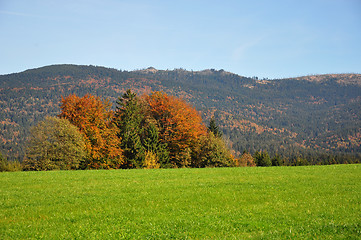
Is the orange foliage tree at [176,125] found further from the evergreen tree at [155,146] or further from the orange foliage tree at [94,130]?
the orange foliage tree at [94,130]

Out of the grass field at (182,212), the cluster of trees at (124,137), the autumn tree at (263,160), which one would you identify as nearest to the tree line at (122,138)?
the cluster of trees at (124,137)

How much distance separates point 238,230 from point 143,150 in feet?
164

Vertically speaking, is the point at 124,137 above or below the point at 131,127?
below

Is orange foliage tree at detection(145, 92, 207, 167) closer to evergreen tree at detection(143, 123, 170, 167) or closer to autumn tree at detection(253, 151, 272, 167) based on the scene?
evergreen tree at detection(143, 123, 170, 167)

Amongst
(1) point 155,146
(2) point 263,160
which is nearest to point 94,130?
(1) point 155,146

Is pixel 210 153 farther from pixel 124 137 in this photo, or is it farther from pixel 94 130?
pixel 94 130

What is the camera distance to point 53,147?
50062mm

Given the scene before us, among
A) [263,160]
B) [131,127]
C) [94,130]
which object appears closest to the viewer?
[94,130]

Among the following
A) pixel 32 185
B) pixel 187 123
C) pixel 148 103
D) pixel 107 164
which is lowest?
pixel 107 164

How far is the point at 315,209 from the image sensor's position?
17062 millimetres

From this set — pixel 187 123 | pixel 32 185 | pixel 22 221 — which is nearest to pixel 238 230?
pixel 22 221

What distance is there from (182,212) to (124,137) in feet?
162

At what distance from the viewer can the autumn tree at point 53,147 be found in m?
49.8

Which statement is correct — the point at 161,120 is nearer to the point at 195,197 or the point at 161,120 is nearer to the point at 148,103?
the point at 148,103
